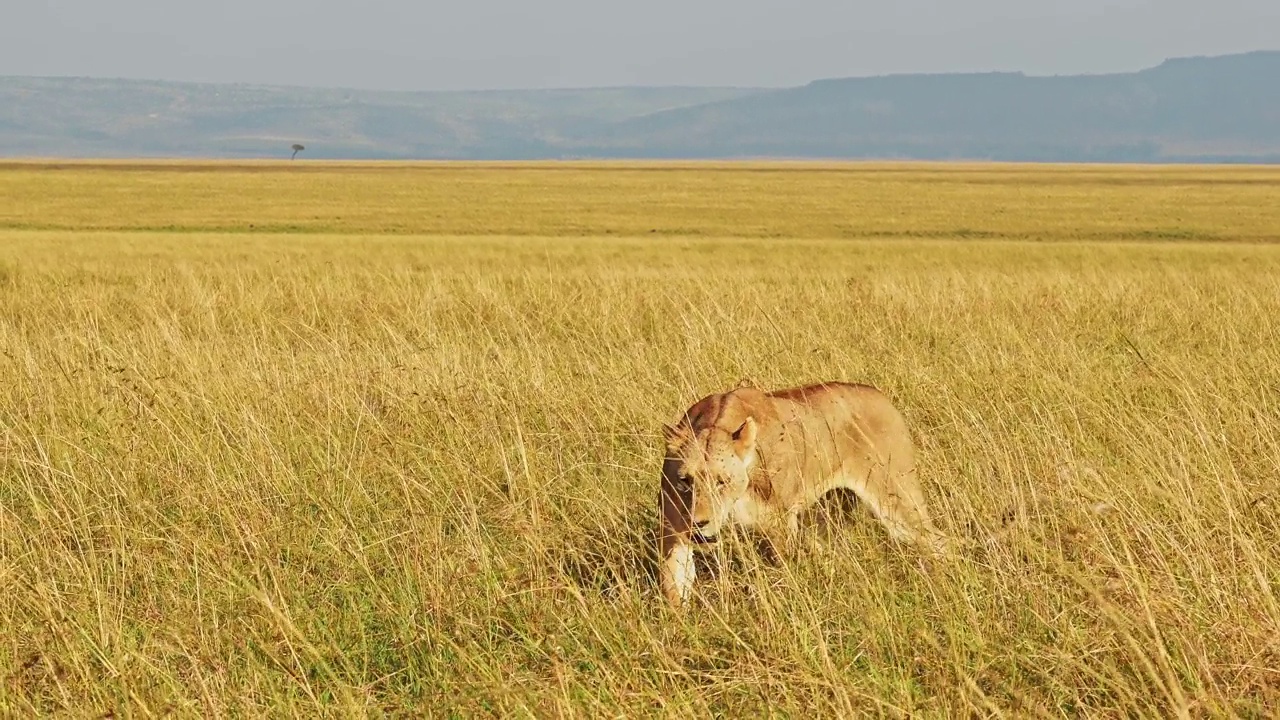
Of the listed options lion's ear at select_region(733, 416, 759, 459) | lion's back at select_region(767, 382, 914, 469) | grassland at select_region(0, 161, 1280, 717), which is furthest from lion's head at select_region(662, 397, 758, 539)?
lion's back at select_region(767, 382, 914, 469)

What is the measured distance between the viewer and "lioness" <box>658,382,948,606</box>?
13.4 ft

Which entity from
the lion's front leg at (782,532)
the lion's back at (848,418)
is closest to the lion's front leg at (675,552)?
the lion's front leg at (782,532)

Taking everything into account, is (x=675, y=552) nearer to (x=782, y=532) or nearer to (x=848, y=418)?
(x=782, y=532)

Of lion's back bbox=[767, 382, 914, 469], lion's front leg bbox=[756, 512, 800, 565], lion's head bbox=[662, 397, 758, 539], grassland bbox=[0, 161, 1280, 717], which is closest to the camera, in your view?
grassland bbox=[0, 161, 1280, 717]

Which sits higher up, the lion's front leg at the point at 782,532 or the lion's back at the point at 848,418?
the lion's back at the point at 848,418

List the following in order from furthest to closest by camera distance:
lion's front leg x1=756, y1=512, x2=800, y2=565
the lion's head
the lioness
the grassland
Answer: lion's front leg x1=756, y1=512, x2=800, y2=565 < the lioness < the lion's head < the grassland

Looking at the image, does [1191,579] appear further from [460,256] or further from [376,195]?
[376,195]

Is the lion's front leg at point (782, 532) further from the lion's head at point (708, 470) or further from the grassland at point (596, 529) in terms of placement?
the lion's head at point (708, 470)

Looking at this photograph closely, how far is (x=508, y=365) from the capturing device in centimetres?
851

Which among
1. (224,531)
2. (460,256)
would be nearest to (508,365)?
(224,531)

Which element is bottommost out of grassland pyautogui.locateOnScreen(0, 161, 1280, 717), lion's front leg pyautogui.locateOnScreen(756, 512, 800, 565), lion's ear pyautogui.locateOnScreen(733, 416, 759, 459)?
grassland pyautogui.locateOnScreen(0, 161, 1280, 717)

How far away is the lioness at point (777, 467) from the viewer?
409 cm

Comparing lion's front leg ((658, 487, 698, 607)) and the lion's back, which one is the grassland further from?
the lion's back

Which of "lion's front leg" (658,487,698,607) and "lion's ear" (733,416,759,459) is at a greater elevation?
"lion's ear" (733,416,759,459)
